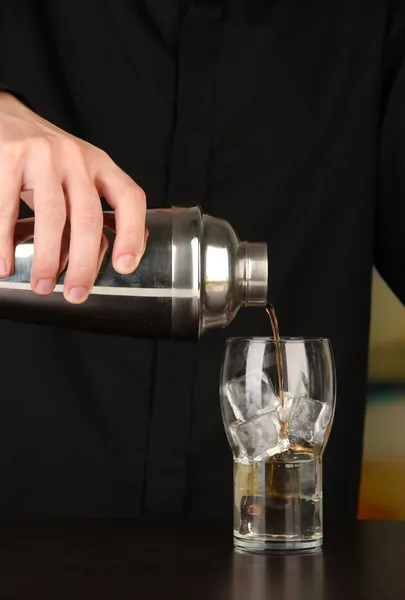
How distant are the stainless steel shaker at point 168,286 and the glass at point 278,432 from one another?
68 millimetres

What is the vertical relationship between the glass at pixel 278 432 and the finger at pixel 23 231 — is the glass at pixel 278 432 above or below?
below

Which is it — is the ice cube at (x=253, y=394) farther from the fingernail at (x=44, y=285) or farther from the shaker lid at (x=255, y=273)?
the fingernail at (x=44, y=285)

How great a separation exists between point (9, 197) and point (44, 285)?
91mm

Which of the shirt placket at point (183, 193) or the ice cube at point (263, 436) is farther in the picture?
the shirt placket at point (183, 193)

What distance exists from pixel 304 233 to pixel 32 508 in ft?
2.18

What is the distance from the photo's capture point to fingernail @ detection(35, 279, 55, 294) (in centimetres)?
87

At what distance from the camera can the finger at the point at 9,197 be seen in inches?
33.8

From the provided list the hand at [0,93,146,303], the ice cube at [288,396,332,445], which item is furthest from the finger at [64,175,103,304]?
the ice cube at [288,396,332,445]

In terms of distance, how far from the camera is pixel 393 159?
1.65 m

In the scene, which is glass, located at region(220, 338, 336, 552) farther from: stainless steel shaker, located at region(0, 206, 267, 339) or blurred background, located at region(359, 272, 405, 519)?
blurred background, located at region(359, 272, 405, 519)

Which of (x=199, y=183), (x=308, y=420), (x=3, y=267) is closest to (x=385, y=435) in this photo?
(x=199, y=183)

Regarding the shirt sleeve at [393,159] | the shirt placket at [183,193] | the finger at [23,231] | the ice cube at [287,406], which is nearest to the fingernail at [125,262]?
the finger at [23,231]

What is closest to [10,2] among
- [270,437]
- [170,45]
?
[170,45]

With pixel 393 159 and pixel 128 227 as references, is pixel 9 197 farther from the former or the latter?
pixel 393 159
